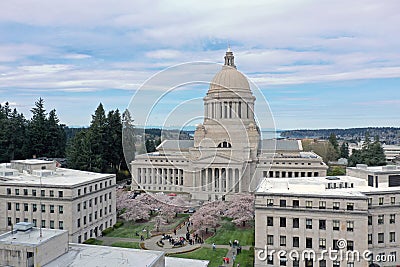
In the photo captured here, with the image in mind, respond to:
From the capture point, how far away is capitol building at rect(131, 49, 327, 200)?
235ft

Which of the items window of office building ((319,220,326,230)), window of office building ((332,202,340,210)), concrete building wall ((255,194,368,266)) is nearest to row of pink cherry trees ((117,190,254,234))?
concrete building wall ((255,194,368,266))

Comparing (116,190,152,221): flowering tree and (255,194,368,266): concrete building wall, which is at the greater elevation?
(255,194,368,266): concrete building wall

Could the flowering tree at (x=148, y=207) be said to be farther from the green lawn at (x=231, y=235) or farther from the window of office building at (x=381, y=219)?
the window of office building at (x=381, y=219)

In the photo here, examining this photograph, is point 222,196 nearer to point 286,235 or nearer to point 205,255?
point 205,255

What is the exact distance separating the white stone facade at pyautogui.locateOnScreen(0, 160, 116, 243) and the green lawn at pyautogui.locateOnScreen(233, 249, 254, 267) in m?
19.5

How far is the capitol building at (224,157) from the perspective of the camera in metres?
71.5

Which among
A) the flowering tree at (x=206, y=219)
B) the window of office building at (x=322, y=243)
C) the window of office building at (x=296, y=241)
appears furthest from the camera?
the flowering tree at (x=206, y=219)

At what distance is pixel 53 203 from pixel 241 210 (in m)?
25.1

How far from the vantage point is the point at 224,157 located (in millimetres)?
71688

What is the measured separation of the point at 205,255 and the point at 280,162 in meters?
41.9

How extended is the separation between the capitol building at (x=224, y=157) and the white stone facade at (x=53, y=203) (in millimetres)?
23965

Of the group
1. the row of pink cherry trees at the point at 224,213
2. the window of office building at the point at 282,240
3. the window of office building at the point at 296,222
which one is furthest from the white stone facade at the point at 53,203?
the window of office building at the point at 296,222

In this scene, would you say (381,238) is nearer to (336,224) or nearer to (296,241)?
(336,224)

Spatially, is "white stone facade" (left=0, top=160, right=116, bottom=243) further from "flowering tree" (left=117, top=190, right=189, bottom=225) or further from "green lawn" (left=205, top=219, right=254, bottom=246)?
"green lawn" (left=205, top=219, right=254, bottom=246)
